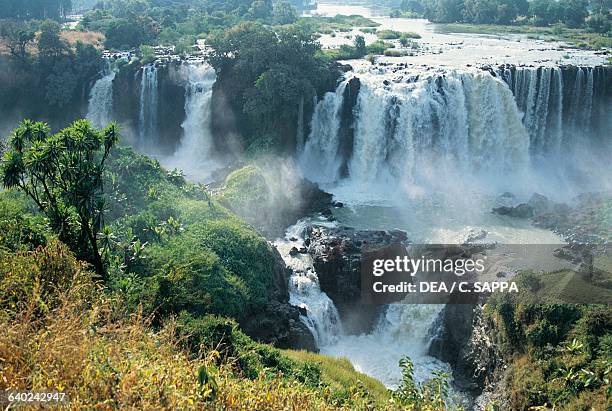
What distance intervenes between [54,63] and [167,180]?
19836 mm

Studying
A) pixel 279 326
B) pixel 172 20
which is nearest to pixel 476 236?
pixel 279 326

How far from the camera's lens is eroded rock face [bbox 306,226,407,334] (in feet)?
66.3

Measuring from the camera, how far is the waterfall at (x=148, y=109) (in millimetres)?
36656

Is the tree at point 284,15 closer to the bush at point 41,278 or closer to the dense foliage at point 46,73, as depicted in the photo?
the dense foliage at point 46,73

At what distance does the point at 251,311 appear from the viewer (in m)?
17.6

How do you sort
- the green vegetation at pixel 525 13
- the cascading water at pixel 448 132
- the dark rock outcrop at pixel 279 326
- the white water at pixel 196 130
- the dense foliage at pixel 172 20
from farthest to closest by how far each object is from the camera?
the green vegetation at pixel 525 13 < the dense foliage at pixel 172 20 < the white water at pixel 196 130 < the cascading water at pixel 448 132 < the dark rock outcrop at pixel 279 326

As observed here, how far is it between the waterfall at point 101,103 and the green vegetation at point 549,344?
2936cm

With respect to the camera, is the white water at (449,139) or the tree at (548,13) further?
the tree at (548,13)

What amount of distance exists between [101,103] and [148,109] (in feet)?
11.7

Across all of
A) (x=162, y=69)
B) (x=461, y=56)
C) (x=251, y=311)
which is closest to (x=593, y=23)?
(x=461, y=56)

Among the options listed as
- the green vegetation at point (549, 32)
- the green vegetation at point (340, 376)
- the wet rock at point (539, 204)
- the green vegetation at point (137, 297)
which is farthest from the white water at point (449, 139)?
the green vegetation at point (549, 32)

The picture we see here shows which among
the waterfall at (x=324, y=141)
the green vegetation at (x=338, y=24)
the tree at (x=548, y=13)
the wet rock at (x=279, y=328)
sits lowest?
the wet rock at (x=279, y=328)

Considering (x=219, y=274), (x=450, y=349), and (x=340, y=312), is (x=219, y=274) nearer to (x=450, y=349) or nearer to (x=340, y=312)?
(x=340, y=312)

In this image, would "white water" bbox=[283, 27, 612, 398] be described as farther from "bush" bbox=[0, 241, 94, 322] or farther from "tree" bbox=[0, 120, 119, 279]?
"bush" bbox=[0, 241, 94, 322]
